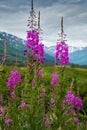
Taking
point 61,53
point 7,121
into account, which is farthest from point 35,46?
point 7,121

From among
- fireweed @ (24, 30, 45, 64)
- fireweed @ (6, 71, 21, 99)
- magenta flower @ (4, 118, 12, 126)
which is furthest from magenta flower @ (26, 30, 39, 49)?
magenta flower @ (4, 118, 12, 126)

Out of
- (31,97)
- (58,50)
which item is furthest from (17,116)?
(58,50)

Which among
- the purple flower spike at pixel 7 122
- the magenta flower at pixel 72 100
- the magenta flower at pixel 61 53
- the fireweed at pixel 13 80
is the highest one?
the magenta flower at pixel 61 53

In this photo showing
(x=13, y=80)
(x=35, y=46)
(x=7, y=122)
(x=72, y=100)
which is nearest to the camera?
(x=35, y=46)

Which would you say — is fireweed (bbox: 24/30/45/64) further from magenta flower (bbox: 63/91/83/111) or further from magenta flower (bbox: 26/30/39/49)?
magenta flower (bbox: 63/91/83/111)

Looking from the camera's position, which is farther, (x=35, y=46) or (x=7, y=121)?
(x=7, y=121)

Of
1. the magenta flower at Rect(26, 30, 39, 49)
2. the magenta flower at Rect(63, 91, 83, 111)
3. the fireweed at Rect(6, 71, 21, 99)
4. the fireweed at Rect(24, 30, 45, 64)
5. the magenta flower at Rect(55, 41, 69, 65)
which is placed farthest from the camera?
the magenta flower at Rect(63, 91, 83, 111)

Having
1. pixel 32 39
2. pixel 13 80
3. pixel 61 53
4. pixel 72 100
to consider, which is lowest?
pixel 72 100

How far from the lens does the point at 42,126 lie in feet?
24.7

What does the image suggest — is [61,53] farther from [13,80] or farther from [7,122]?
[7,122]

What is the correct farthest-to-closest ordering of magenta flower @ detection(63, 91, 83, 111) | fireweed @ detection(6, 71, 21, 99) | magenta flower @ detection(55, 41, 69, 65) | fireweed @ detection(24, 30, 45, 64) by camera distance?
magenta flower @ detection(63, 91, 83, 111) < fireweed @ detection(6, 71, 21, 99) < magenta flower @ detection(55, 41, 69, 65) < fireweed @ detection(24, 30, 45, 64)

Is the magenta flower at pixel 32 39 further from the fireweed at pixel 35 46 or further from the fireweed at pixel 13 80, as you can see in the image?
the fireweed at pixel 13 80

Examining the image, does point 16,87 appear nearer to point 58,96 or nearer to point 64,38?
point 58,96

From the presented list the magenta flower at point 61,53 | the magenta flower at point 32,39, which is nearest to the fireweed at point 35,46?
the magenta flower at point 32,39
